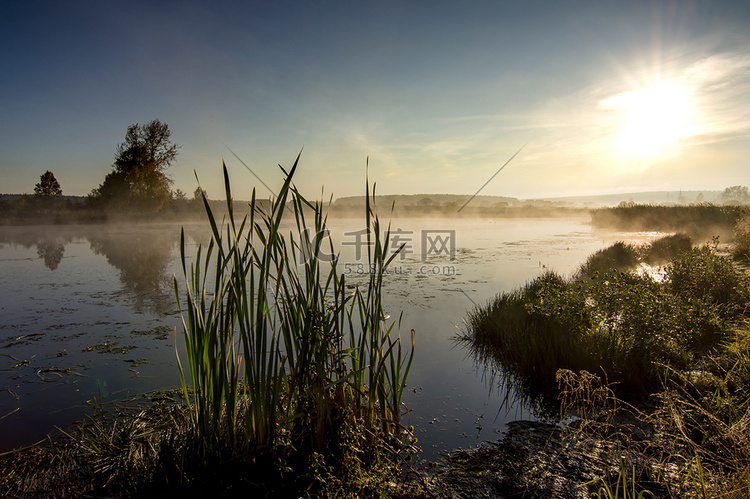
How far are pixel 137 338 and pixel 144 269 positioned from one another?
6.58 meters

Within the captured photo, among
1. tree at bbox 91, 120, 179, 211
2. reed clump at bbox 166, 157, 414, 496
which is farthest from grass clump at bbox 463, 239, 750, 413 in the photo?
tree at bbox 91, 120, 179, 211

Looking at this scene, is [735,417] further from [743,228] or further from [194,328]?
[743,228]

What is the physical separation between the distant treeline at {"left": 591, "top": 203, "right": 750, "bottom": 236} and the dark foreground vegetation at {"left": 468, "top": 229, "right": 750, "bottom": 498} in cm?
1408

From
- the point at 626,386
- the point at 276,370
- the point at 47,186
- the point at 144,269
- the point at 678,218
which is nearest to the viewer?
the point at 276,370

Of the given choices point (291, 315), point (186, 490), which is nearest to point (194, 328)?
point (291, 315)

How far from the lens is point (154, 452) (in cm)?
244

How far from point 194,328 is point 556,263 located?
39.3 ft

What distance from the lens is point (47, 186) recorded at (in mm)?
33938

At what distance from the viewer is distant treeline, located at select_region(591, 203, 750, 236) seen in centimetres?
1791

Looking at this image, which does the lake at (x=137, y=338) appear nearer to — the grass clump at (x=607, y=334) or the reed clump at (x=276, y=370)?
the grass clump at (x=607, y=334)

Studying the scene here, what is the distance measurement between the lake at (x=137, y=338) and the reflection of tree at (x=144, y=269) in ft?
0.15

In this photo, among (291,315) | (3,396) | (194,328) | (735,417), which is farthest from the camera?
(3,396)

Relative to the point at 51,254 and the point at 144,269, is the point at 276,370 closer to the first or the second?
the point at 144,269

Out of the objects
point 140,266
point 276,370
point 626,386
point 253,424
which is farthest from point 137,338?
point 140,266
